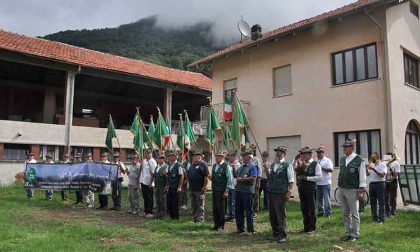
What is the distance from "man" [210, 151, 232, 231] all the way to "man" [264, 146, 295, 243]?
1.23 metres

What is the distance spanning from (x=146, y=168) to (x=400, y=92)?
9413 millimetres

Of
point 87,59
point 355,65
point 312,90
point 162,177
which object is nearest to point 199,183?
point 162,177

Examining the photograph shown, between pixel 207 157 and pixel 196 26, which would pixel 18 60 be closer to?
pixel 207 157

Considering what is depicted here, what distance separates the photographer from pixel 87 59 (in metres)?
23.9

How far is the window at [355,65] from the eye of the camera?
15.4 m

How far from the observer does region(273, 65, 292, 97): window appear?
18234 mm

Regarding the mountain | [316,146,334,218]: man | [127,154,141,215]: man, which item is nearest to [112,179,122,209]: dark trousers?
[127,154,141,215]: man

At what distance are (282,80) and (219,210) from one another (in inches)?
400

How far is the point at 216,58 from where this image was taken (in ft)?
70.2

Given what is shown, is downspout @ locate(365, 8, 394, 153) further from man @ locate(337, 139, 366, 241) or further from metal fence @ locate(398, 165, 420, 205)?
man @ locate(337, 139, 366, 241)

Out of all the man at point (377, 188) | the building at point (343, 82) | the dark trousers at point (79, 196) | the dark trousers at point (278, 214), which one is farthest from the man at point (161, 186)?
the building at point (343, 82)

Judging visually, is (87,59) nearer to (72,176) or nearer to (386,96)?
(72,176)

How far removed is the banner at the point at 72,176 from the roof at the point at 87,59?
26.7ft

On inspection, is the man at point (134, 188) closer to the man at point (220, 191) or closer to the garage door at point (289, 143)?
the man at point (220, 191)
